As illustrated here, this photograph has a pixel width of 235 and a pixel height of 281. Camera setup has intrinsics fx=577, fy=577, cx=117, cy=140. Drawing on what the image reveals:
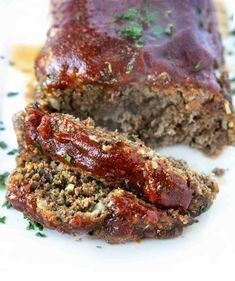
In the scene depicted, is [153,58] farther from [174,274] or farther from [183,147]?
[174,274]

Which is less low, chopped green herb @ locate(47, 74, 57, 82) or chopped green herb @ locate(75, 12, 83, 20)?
chopped green herb @ locate(75, 12, 83, 20)

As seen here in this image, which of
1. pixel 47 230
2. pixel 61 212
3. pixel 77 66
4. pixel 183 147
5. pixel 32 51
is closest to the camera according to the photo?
pixel 61 212

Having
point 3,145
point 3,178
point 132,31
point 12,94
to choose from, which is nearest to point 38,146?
point 3,178

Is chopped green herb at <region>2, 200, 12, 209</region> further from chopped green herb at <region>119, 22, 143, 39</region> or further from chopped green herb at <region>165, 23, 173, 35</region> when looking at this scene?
chopped green herb at <region>165, 23, 173, 35</region>

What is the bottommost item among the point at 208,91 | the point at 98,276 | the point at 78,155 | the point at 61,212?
the point at 98,276

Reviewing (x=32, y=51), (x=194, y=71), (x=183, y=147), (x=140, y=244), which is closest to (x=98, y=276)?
(x=140, y=244)

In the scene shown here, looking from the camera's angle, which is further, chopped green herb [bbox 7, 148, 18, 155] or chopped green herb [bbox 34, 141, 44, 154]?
chopped green herb [bbox 7, 148, 18, 155]

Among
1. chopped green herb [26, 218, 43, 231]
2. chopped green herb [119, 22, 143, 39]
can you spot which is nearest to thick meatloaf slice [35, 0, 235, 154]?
chopped green herb [119, 22, 143, 39]
